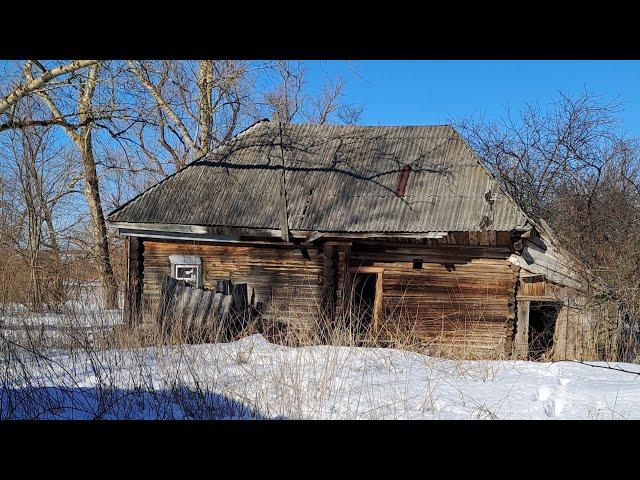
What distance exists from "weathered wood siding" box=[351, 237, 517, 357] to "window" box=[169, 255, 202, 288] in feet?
13.3

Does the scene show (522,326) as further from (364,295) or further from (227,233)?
(227,233)

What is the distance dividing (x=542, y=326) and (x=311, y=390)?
1108cm

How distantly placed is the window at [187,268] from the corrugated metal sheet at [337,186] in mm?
957

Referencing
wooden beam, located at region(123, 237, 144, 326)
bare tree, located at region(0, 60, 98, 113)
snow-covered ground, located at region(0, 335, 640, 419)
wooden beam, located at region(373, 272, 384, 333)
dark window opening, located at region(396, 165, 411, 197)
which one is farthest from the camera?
wooden beam, located at region(123, 237, 144, 326)

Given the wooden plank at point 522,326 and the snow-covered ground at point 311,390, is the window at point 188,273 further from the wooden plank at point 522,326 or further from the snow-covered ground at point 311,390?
the wooden plank at point 522,326

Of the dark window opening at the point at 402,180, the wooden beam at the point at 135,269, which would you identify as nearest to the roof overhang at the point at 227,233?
the wooden beam at the point at 135,269

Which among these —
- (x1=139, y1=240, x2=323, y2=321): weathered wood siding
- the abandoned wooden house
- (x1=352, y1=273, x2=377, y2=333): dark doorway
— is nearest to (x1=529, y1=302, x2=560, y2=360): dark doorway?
the abandoned wooden house

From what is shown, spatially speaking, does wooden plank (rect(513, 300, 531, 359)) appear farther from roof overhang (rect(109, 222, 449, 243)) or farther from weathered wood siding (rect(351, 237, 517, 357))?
roof overhang (rect(109, 222, 449, 243))

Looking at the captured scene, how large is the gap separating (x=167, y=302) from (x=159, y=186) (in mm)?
4001

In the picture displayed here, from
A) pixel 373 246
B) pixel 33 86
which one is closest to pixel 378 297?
pixel 373 246

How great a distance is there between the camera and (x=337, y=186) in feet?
42.0

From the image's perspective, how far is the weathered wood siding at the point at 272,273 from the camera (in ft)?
39.7

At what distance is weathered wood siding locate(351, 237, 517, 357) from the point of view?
1145 centimetres
